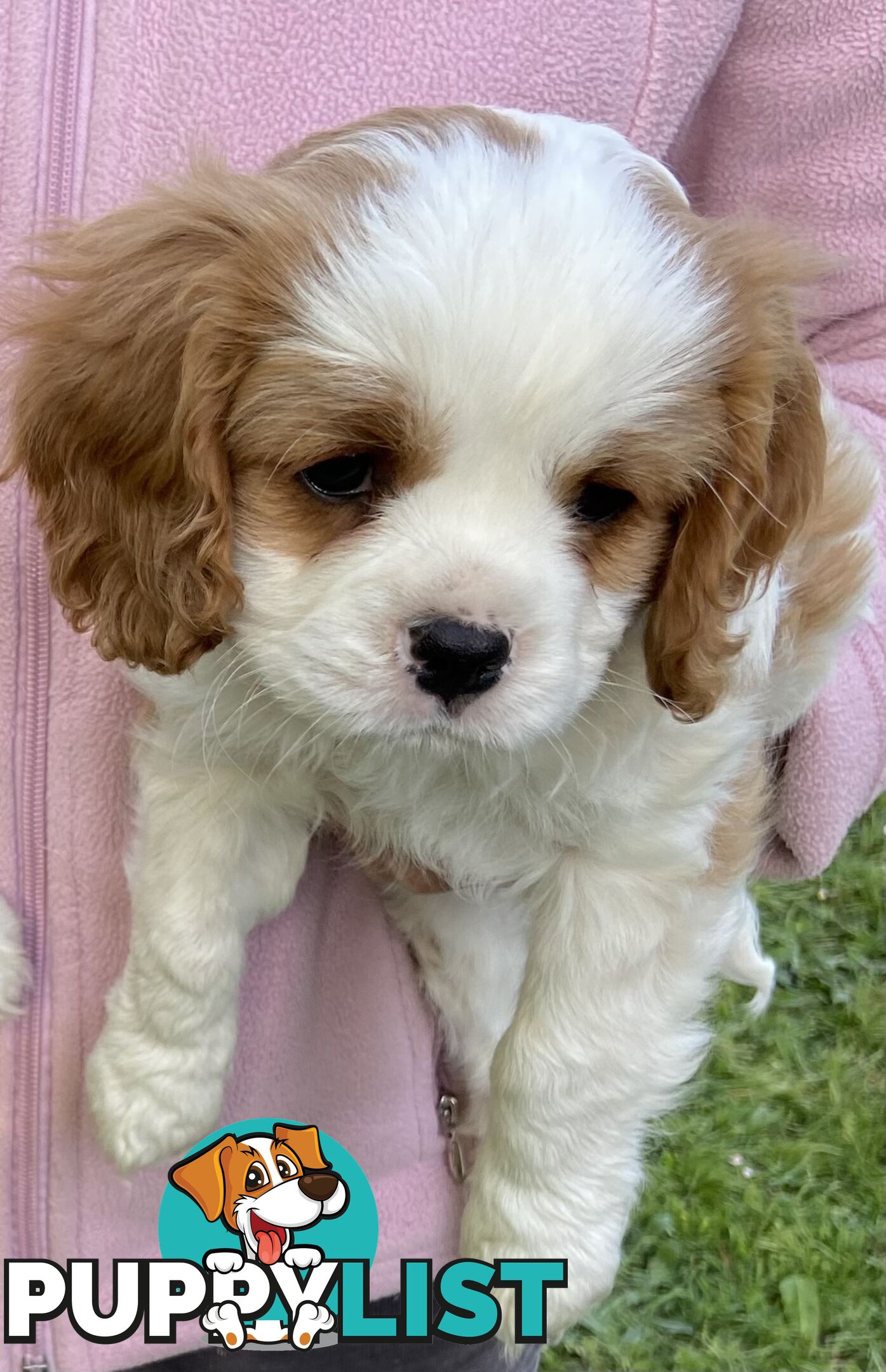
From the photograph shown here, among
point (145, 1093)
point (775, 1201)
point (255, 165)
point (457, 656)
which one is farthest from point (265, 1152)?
point (775, 1201)

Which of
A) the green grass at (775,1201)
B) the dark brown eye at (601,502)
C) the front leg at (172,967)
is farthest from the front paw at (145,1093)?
the green grass at (775,1201)

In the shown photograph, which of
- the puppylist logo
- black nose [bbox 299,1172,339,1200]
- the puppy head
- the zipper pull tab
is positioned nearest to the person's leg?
the puppylist logo

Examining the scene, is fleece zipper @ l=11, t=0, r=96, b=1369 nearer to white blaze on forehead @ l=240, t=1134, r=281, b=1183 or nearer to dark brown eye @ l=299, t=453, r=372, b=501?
white blaze on forehead @ l=240, t=1134, r=281, b=1183

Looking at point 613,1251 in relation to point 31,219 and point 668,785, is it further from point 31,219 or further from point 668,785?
point 31,219

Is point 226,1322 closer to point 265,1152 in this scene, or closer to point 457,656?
point 265,1152

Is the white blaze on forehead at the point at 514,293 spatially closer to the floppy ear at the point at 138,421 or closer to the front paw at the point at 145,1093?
the floppy ear at the point at 138,421
